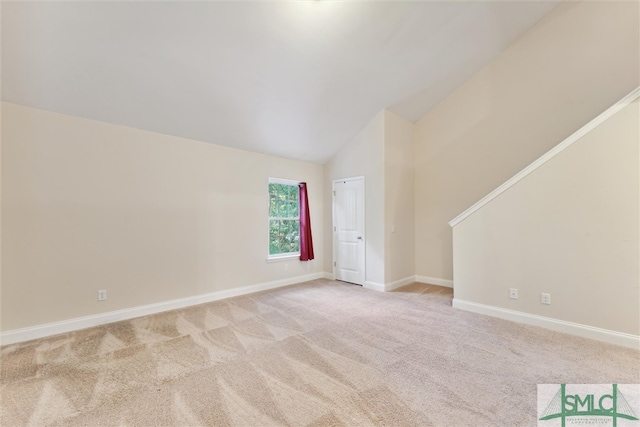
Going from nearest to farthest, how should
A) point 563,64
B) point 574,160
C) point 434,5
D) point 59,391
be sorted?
point 59,391, point 574,160, point 434,5, point 563,64

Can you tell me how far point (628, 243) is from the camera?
106 inches

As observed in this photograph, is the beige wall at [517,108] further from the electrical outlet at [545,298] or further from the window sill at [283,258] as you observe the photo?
the window sill at [283,258]

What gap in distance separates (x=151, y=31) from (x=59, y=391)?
314cm

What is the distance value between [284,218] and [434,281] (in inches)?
124

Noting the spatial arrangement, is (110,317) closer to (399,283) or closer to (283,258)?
(283,258)

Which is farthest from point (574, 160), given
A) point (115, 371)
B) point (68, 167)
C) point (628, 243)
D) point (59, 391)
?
point (68, 167)

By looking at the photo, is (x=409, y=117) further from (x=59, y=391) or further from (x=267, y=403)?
(x=59, y=391)

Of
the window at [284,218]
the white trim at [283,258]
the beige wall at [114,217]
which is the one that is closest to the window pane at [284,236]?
the window at [284,218]

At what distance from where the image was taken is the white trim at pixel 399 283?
4759mm

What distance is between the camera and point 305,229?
17.9 feet

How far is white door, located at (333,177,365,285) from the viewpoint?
5.13 metres

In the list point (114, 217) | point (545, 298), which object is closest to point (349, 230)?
point (545, 298)

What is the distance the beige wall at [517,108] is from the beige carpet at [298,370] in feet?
7.71

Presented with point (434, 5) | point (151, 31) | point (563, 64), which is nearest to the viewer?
point (151, 31)
